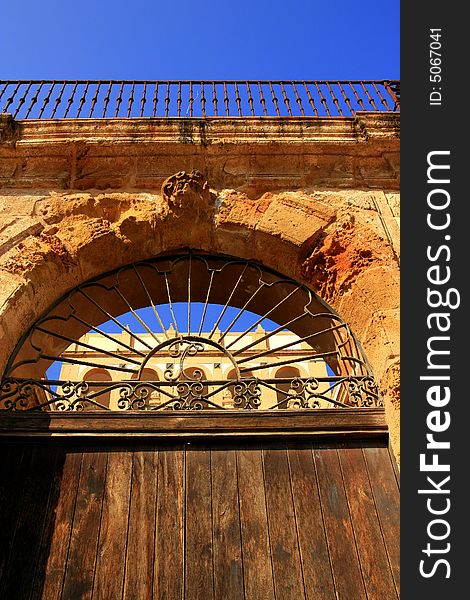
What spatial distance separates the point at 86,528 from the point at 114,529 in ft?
0.44

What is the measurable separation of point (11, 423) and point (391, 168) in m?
3.27

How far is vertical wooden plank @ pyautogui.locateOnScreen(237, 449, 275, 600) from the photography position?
2.41m

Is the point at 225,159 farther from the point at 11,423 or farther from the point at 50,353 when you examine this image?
the point at 11,423

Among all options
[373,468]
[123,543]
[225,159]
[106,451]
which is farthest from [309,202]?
[123,543]

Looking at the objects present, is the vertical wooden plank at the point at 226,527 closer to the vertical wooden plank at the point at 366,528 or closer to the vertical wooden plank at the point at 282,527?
the vertical wooden plank at the point at 282,527

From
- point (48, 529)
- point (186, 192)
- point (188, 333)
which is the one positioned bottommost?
point (48, 529)

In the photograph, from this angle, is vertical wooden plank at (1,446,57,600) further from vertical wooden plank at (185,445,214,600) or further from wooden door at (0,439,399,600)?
vertical wooden plank at (185,445,214,600)

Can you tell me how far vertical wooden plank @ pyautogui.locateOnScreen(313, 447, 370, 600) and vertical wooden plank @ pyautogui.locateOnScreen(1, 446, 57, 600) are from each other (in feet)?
4.44

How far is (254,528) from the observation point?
2.62 metres

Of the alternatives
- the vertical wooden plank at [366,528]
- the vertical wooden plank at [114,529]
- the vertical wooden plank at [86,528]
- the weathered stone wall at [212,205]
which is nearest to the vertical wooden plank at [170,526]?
the vertical wooden plank at [114,529]

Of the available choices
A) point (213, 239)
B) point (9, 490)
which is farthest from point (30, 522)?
point (213, 239)

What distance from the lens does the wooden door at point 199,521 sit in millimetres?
2412

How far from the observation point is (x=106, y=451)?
294cm

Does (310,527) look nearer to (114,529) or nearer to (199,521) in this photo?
(199,521)
